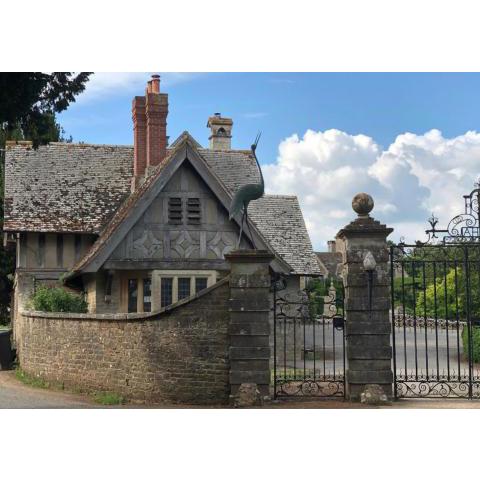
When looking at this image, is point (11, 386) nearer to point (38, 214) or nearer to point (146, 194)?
point (146, 194)

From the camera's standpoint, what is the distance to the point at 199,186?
19.7 m

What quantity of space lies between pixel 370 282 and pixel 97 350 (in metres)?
5.20

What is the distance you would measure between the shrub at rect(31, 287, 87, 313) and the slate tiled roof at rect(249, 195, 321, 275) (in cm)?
723

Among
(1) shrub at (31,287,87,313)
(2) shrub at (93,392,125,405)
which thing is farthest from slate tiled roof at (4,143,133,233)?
(2) shrub at (93,392,125,405)

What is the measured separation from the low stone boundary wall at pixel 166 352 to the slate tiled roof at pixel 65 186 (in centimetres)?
848

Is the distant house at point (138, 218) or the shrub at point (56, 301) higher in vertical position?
the distant house at point (138, 218)

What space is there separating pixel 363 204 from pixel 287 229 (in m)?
13.1

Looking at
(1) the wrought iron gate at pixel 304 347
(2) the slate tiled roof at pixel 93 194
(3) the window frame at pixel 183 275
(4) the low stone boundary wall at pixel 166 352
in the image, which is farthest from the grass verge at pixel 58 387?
(2) the slate tiled roof at pixel 93 194

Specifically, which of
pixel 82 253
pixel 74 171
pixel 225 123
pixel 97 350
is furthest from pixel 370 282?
pixel 225 123

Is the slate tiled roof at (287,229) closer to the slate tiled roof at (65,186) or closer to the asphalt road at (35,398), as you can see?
the slate tiled roof at (65,186)

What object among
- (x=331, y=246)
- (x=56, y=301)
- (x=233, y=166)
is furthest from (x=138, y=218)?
(x=331, y=246)

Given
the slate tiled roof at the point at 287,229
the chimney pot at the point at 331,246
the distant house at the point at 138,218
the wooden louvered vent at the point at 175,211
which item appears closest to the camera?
the distant house at the point at 138,218

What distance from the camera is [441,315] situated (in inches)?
1171

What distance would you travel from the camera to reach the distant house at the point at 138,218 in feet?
63.2
